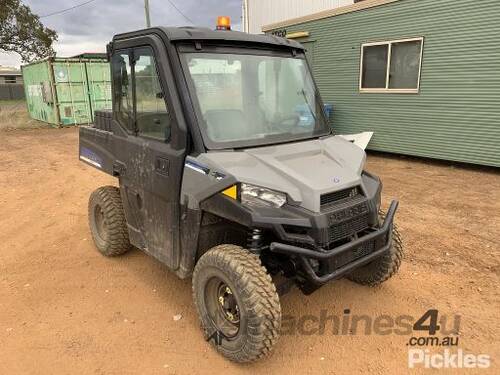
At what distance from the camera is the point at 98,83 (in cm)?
1767

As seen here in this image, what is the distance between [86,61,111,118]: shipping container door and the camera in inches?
685

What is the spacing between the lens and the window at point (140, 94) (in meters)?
3.30

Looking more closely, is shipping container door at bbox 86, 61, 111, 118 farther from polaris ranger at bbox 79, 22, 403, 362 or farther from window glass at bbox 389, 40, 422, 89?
polaris ranger at bbox 79, 22, 403, 362

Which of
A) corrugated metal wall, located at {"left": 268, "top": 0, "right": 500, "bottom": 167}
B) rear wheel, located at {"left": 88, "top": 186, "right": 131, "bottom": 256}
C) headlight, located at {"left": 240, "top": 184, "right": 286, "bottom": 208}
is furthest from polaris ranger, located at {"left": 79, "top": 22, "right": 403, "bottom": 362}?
corrugated metal wall, located at {"left": 268, "top": 0, "right": 500, "bottom": 167}

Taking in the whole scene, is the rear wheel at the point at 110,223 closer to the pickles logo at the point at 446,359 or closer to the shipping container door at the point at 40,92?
the pickles logo at the point at 446,359

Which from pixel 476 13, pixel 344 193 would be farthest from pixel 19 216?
pixel 476 13

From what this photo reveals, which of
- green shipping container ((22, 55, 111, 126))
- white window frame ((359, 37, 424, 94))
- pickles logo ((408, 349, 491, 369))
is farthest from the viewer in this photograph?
green shipping container ((22, 55, 111, 126))

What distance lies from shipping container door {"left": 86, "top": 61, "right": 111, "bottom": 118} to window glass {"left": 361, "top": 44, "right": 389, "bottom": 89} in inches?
452

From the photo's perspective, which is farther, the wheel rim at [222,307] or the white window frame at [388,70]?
the white window frame at [388,70]

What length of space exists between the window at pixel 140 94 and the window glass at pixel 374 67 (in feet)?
26.0

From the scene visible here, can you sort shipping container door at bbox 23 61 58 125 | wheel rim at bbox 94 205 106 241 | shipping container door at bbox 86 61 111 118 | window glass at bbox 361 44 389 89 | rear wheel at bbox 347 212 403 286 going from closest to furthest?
rear wheel at bbox 347 212 403 286, wheel rim at bbox 94 205 106 241, window glass at bbox 361 44 389 89, shipping container door at bbox 23 61 58 125, shipping container door at bbox 86 61 111 118

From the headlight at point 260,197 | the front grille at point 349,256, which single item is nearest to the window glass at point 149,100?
the headlight at point 260,197

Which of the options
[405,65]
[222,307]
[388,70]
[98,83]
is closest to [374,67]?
[388,70]

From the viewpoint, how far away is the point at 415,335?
129 inches
